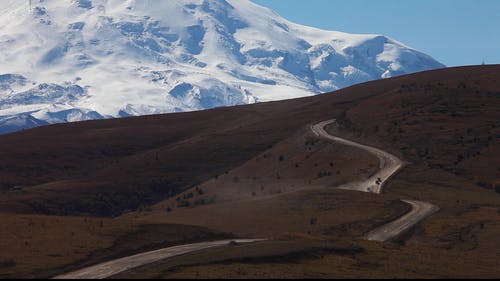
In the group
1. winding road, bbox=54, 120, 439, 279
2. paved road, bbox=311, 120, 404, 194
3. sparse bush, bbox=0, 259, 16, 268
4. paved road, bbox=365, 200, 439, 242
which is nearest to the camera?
winding road, bbox=54, 120, 439, 279

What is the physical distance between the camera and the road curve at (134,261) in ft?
148

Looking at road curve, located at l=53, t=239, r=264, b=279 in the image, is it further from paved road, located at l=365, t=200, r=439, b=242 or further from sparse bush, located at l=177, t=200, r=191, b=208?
sparse bush, located at l=177, t=200, r=191, b=208

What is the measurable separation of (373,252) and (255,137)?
78.5m

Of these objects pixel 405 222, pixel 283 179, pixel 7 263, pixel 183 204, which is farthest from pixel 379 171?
pixel 7 263

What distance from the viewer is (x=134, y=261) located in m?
49.4

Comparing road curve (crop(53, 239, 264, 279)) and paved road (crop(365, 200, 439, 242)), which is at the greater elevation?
paved road (crop(365, 200, 439, 242))

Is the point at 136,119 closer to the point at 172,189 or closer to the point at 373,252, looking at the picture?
the point at 172,189

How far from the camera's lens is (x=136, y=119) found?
159 m

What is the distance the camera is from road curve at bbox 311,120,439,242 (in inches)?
2692

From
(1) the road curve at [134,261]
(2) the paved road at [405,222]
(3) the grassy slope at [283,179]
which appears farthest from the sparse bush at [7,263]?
(2) the paved road at [405,222]

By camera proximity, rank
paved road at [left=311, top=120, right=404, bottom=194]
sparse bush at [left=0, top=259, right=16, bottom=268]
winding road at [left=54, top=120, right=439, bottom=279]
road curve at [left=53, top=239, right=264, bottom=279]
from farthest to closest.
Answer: paved road at [left=311, top=120, right=404, bottom=194] < sparse bush at [left=0, top=259, right=16, bottom=268] < winding road at [left=54, top=120, right=439, bottom=279] < road curve at [left=53, top=239, right=264, bottom=279]

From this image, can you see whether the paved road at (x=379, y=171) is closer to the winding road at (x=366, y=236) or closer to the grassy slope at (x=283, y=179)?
the winding road at (x=366, y=236)

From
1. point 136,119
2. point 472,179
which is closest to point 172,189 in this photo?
point 472,179

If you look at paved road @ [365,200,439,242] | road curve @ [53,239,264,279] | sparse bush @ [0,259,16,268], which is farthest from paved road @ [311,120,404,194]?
sparse bush @ [0,259,16,268]
